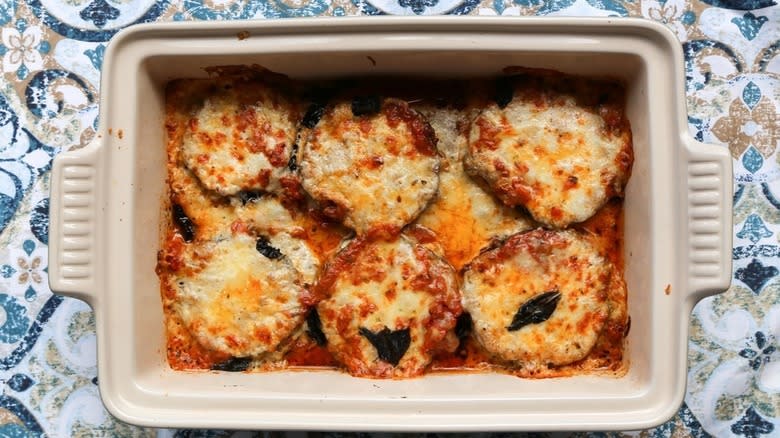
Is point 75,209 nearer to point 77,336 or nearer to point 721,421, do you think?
point 77,336

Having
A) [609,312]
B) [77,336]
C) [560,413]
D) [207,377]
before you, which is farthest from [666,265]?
[77,336]

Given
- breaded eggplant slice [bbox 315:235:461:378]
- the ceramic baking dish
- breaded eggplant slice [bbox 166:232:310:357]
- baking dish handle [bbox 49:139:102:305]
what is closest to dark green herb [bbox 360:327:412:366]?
breaded eggplant slice [bbox 315:235:461:378]

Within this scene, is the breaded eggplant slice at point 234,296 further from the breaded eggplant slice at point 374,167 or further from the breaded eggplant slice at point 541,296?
the breaded eggplant slice at point 541,296

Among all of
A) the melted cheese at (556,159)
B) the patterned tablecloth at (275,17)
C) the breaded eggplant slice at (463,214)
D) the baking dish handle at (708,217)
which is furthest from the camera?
the patterned tablecloth at (275,17)

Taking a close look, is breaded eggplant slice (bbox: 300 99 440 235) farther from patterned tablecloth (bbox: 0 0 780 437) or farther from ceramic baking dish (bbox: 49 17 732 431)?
patterned tablecloth (bbox: 0 0 780 437)

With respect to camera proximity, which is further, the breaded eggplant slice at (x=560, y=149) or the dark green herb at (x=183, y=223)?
the dark green herb at (x=183, y=223)

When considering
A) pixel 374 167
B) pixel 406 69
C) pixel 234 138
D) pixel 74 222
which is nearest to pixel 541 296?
pixel 374 167

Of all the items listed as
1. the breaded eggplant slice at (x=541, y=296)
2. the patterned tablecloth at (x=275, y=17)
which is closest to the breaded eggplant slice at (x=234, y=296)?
the patterned tablecloth at (x=275, y=17)
